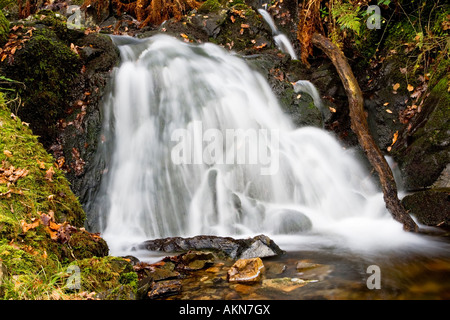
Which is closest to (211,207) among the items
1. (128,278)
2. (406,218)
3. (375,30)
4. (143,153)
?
(143,153)

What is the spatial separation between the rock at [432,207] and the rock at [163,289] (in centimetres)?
399

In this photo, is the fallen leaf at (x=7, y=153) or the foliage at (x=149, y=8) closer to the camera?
the fallen leaf at (x=7, y=153)

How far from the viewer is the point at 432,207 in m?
4.75

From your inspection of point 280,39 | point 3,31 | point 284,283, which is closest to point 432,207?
point 284,283

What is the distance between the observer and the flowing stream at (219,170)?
495cm

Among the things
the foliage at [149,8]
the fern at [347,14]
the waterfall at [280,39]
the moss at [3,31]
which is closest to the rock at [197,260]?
the moss at [3,31]

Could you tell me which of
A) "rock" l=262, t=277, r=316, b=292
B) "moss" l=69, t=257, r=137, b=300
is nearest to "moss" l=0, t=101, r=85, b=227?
"moss" l=69, t=257, r=137, b=300

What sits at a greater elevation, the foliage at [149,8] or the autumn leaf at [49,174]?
the foliage at [149,8]

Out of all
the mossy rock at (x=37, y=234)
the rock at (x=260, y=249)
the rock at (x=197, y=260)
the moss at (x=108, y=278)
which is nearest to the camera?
the mossy rock at (x=37, y=234)

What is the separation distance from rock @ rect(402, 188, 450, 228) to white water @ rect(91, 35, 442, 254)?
45 cm

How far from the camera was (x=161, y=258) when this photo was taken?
12.5 ft

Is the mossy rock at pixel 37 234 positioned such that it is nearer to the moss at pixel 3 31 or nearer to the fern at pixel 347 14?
the moss at pixel 3 31

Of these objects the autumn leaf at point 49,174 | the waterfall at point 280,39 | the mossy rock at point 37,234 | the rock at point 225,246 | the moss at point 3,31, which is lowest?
the rock at point 225,246
